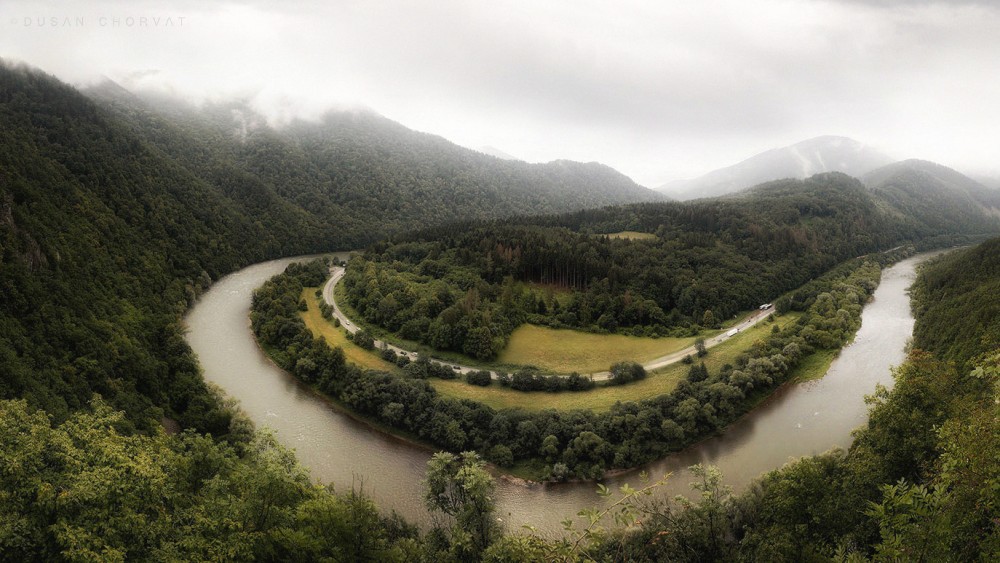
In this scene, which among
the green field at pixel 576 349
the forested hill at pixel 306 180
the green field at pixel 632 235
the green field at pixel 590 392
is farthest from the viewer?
the forested hill at pixel 306 180

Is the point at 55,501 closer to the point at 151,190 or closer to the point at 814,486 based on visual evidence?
the point at 814,486

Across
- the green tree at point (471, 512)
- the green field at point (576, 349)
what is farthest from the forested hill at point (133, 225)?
the green field at point (576, 349)

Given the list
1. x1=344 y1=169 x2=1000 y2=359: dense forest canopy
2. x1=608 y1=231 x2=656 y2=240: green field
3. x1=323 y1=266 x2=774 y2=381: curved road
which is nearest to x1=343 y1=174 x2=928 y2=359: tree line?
x1=344 y1=169 x2=1000 y2=359: dense forest canopy

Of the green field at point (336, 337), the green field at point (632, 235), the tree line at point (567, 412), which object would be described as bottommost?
the green field at point (336, 337)

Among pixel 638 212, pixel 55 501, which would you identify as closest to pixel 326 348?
pixel 55 501

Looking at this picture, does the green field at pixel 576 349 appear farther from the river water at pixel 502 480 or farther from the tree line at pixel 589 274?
the river water at pixel 502 480

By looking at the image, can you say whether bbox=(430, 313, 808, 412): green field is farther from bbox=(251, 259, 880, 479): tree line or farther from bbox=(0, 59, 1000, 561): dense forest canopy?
bbox=(0, 59, 1000, 561): dense forest canopy

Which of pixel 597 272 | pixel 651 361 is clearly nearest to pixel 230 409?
pixel 651 361
